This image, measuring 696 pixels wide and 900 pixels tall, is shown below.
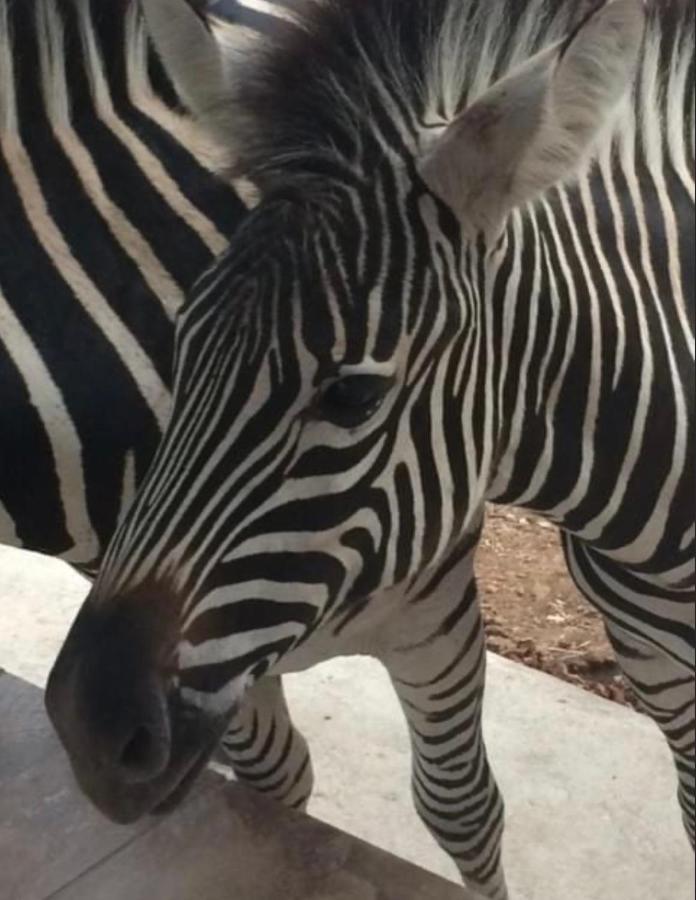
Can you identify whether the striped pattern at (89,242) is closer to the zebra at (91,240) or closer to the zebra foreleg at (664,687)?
the zebra at (91,240)

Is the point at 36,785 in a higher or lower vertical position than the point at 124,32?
lower

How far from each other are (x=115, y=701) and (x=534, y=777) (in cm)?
156

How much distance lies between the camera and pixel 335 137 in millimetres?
1114

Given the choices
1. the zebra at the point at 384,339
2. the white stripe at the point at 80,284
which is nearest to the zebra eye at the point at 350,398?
the zebra at the point at 384,339

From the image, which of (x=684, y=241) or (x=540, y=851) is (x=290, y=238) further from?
(x=540, y=851)

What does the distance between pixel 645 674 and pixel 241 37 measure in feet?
2.83

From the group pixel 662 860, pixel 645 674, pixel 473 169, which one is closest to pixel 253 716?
pixel 645 674

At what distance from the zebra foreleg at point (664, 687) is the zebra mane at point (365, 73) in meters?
0.69

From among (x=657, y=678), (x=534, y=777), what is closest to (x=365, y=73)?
(x=657, y=678)

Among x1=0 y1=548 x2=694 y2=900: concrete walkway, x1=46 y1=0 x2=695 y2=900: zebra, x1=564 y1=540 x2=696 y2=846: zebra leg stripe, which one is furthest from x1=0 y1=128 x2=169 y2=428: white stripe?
x1=0 y1=548 x2=694 y2=900: concrete walkway

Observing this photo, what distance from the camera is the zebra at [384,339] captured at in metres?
1.06

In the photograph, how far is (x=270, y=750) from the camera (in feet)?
6.65

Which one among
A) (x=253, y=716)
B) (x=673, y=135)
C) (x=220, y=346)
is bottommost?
(x=253, y=716)

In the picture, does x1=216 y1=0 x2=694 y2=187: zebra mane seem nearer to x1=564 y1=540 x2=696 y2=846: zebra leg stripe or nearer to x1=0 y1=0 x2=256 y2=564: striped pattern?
x1=0 y1=0 x2=256 y2=564: striped pattern
